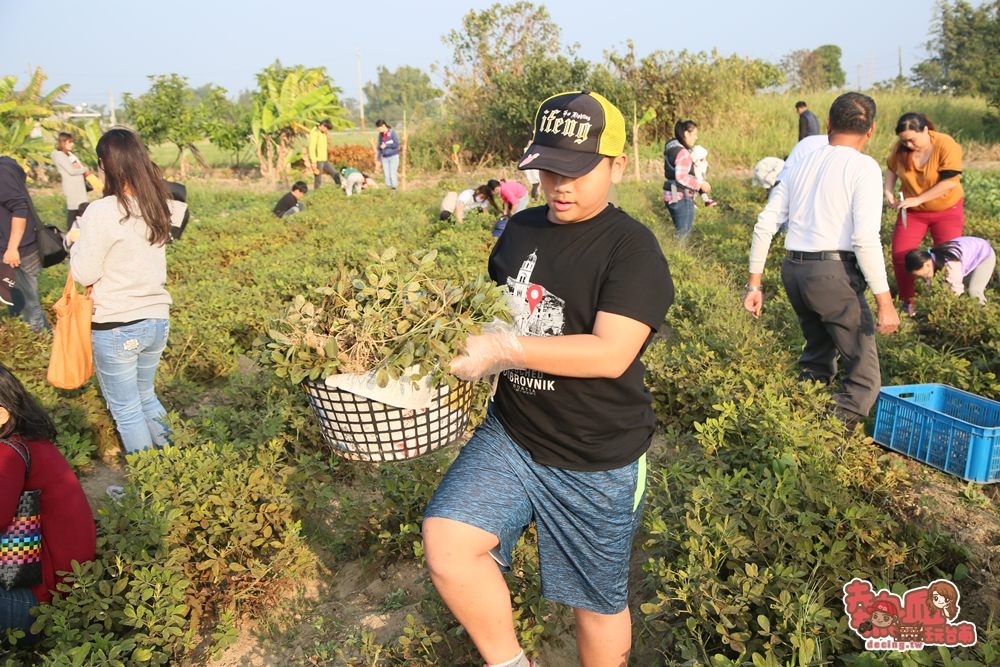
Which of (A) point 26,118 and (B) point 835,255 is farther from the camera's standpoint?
(A) point 26,118

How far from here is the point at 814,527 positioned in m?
2.75

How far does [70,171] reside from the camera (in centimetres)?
946

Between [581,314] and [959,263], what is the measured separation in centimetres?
491

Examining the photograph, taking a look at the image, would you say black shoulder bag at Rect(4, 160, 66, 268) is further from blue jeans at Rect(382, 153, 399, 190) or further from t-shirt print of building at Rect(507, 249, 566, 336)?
blue jeans at Rect(382, 153, 399, 190)

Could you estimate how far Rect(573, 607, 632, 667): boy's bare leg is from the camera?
2.24 metres

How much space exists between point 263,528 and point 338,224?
912cm

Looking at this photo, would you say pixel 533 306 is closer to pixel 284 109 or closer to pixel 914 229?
pixel 914 229

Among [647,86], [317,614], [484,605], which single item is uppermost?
[647,86]

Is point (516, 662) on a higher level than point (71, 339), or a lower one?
lower

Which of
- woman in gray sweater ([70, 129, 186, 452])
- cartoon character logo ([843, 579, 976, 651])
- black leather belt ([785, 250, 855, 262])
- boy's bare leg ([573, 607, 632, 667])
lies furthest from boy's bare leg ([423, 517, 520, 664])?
black leather belt ([785, 250, 855, 262])

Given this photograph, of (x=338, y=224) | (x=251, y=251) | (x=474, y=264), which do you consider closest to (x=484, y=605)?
(x=474, y=264)

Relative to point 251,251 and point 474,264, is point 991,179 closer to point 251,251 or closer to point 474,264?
point 474,264

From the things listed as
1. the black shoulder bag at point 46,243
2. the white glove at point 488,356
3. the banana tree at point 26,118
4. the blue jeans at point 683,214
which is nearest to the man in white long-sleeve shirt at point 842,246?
the white glove at point 488,356

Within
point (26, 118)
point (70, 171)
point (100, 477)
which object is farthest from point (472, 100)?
point (100, 477)
